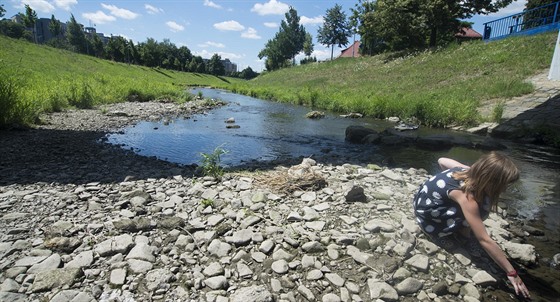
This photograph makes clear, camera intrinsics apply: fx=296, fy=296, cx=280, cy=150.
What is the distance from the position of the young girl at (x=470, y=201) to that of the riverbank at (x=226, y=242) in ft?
0.80

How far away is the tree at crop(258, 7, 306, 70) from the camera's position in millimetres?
82812

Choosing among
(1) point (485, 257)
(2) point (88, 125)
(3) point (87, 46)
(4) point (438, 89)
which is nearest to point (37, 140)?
(2) point (88, 125)

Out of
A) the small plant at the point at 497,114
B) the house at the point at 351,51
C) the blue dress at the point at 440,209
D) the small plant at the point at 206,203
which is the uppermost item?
the house at the point at 351,51

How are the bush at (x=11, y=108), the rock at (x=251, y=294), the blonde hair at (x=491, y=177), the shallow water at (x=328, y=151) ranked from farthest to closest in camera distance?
1. the bush at (x=11, y=108)
2. the shallow water at (x=328, y=151)
3. the blonde hair at (x=491, y=177)
4. the rock at (x=251, y=294)

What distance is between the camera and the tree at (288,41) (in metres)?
82.8

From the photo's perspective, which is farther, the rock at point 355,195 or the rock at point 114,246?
the rock at point 355,195

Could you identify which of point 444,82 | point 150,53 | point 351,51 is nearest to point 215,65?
point 150,53

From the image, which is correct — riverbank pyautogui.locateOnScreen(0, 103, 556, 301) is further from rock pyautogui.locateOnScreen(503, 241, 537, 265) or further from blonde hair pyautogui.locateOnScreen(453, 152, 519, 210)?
blonde hair pyautogui.locateOnScreen(453, 152, 519, 210)

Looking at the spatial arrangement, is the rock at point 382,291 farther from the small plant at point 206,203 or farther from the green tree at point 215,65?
the green tree at point 215,65

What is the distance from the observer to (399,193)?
548 cm

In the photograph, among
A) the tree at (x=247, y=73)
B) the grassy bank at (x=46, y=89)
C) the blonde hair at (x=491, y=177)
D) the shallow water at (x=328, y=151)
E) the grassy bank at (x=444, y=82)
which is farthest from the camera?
the tree at (x=247, y=73)

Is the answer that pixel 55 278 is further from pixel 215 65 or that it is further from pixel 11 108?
pixel 215 65

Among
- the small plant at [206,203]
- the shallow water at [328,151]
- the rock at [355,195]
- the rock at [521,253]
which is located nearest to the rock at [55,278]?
the small plant at [206,203]

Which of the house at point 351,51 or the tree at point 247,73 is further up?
A: the house at point 351,51
